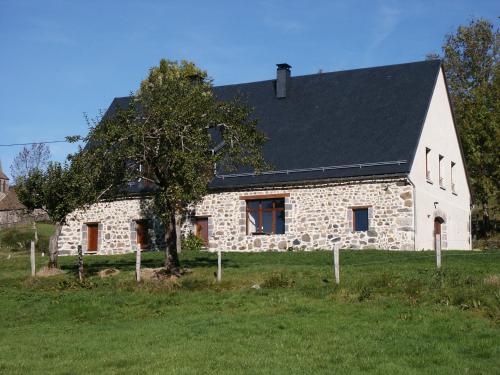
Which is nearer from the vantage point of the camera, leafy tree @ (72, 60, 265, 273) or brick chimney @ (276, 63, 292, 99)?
leafy tree @ (72, 60, 265, 273)

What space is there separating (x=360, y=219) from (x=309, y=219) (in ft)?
6.93

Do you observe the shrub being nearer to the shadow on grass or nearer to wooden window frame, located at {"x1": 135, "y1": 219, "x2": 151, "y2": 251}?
wooden window frame, located at {"x1": 135, "y1": 219, "x2": 151, "y2": 251}

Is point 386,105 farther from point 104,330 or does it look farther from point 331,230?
point 104,330

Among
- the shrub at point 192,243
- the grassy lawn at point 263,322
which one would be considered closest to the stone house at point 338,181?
the shrub at point 192,243

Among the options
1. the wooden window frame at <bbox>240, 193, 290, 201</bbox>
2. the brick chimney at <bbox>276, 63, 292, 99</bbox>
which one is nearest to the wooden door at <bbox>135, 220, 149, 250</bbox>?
the wooden window frame at <bbox>240, 193, 290, 201</bbox>

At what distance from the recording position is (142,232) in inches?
1374

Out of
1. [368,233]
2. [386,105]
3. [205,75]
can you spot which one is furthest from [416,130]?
[205,75]

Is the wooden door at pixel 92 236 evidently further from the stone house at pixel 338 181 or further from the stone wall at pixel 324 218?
the stone wall at pixel 324 218

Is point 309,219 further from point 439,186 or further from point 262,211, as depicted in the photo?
point 439,186

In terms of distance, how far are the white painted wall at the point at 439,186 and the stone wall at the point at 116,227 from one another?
11.6 meters

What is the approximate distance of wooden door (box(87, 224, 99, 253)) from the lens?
36031mm

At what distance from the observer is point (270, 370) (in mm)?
10805

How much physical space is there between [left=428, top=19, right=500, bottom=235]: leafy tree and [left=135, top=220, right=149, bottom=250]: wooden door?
17354 millimetres

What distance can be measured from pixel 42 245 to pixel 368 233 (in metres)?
24.9
